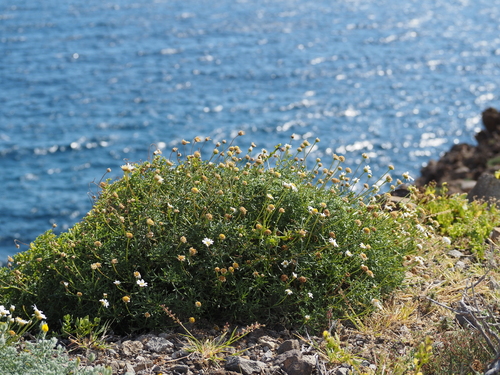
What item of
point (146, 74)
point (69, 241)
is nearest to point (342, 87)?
point (146, 74)

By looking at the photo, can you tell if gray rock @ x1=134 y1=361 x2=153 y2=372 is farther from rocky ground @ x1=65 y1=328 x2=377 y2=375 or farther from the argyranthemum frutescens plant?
the argyranthemum frutescens plant

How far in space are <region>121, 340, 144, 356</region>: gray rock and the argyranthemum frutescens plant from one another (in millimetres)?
175

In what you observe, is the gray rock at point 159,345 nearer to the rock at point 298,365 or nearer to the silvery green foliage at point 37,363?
the silvery green foliage at point 37,363

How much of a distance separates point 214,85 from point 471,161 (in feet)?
38.3

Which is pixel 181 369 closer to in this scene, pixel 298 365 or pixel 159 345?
pixel 159 345

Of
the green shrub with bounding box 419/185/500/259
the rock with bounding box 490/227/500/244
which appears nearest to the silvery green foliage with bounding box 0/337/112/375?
the green shrub with bounding box 419/185/500/259

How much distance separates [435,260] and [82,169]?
14148 millimetres

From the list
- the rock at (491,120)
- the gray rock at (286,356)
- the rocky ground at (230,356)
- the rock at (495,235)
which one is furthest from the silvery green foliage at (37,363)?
the rock at (491,120)

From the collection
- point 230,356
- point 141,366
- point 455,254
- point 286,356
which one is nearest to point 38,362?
point 141,366

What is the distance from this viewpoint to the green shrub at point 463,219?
5547 millimetres

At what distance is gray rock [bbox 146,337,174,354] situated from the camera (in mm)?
3877

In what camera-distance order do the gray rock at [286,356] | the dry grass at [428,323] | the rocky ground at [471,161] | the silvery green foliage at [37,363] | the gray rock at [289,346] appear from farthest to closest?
1. the rocky ground at [471,161]
2. the gray rock at [289,346]
3. the gray rock at [286,356]
4. the dry grass at [428,323]
5. the silvery green foliage at [37,363]

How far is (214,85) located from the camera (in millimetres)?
23062

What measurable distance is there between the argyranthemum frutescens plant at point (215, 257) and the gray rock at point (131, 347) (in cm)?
18
